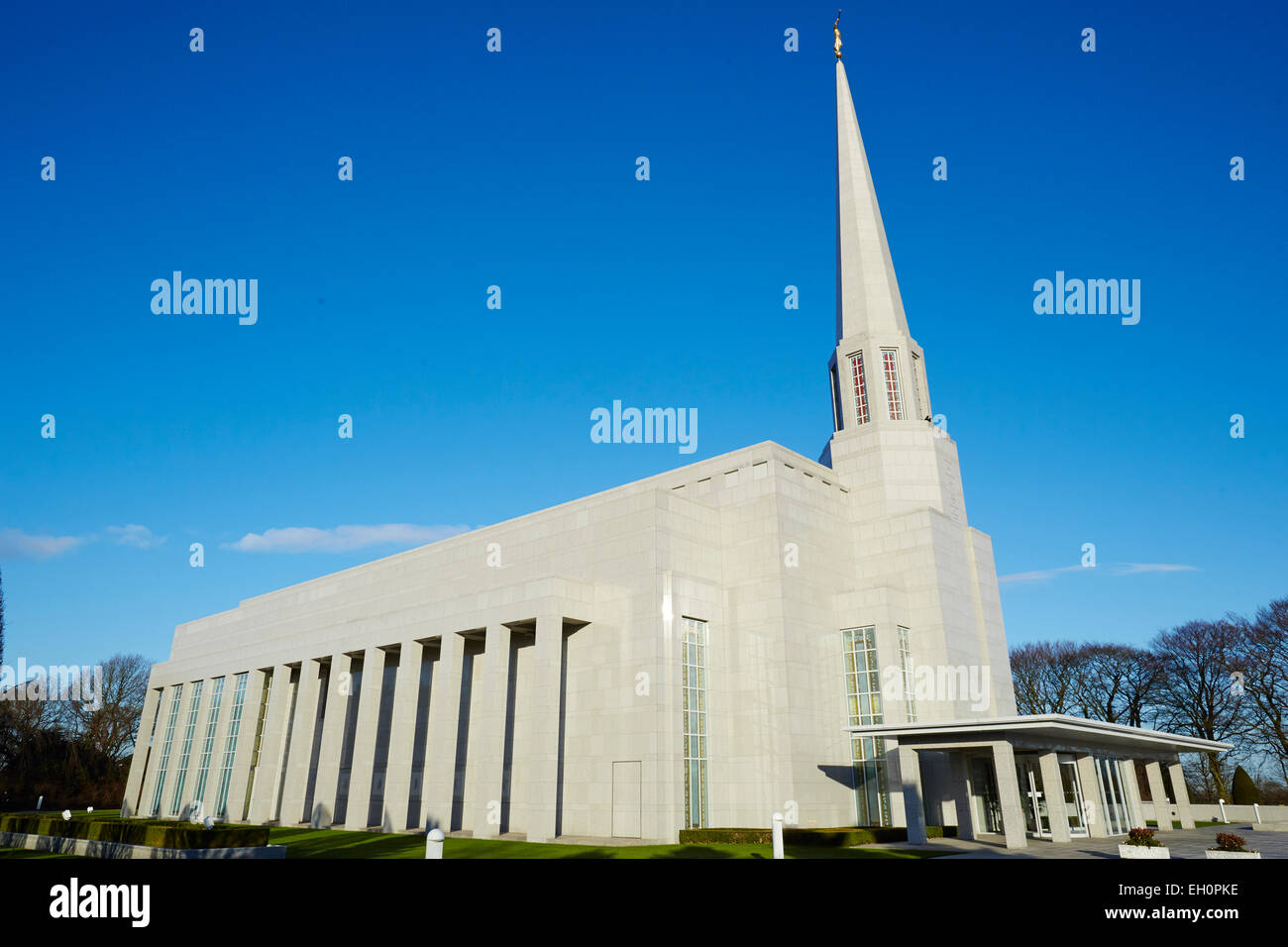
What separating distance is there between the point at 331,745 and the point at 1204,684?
5885 centimetres

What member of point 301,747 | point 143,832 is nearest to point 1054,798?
point 143,832

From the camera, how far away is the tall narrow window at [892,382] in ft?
147

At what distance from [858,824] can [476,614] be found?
18891 mm

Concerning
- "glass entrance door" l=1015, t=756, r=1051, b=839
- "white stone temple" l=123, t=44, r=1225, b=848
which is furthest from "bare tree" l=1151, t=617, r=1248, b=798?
"glass entrance door" l=1015, t=756, r=1051, b=839

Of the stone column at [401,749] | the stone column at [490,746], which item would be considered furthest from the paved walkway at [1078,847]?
the stone column at [401,749]

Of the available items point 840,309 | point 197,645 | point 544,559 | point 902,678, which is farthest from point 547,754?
point 197,645

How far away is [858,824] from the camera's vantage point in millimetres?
34062

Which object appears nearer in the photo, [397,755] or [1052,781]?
[1052,781]

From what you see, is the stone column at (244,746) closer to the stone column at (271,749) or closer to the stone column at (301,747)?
the stone column at (271,749)

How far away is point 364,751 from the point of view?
37.5m

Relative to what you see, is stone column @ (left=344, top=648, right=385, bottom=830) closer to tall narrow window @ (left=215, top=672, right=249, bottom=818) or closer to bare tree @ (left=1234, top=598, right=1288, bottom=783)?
tall narrow window @ (left=215, top=672, right=249, bottom=818)

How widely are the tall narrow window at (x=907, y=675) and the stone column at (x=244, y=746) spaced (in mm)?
36129

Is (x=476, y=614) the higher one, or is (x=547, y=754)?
(x=476, y=614)
